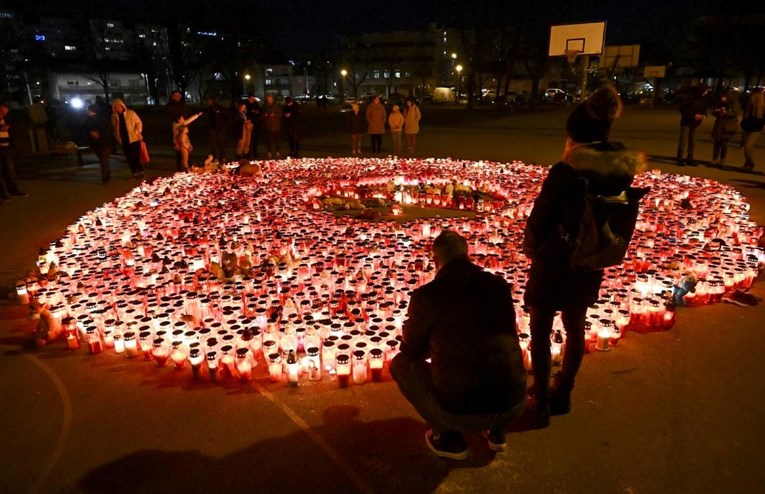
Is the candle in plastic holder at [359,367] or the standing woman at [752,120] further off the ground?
the standing woman at [752,120]

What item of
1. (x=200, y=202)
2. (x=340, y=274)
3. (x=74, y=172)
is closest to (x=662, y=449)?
(x=340, y=274)

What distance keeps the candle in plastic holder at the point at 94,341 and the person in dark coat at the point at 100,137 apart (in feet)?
27.4

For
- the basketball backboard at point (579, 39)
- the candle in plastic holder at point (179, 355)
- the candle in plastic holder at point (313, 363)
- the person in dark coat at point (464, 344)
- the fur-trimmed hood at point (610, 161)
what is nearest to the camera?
the person in dark coat at point (464, 344)

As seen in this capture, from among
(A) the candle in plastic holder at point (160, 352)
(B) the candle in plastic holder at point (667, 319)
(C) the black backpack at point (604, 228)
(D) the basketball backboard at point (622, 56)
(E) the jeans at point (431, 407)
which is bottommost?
(A) the candle in plastic holder at point (160, 352)

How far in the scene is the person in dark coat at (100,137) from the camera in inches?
441

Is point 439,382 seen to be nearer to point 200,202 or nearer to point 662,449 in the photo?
point 662,449

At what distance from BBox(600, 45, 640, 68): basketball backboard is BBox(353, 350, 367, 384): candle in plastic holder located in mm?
38247

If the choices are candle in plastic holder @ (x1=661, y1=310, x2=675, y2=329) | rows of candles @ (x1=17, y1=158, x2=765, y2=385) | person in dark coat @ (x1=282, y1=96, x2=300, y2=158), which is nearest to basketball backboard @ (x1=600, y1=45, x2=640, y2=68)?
person in dark coat @ (x1=282, y1=96, x2=300, y2=158)

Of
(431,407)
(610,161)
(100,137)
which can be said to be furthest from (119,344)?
(100,137)

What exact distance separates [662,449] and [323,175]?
9173 mm

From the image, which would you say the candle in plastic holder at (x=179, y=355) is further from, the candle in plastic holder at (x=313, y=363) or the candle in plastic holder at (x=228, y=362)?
the candle in plastic holder at (x=313, y=363)

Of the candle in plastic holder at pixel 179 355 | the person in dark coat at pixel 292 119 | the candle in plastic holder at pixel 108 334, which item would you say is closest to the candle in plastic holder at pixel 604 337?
the candle in plastic holder at pixel 179 355

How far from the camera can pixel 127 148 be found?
11.4 m

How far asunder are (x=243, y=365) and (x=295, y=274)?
209 centimetres
